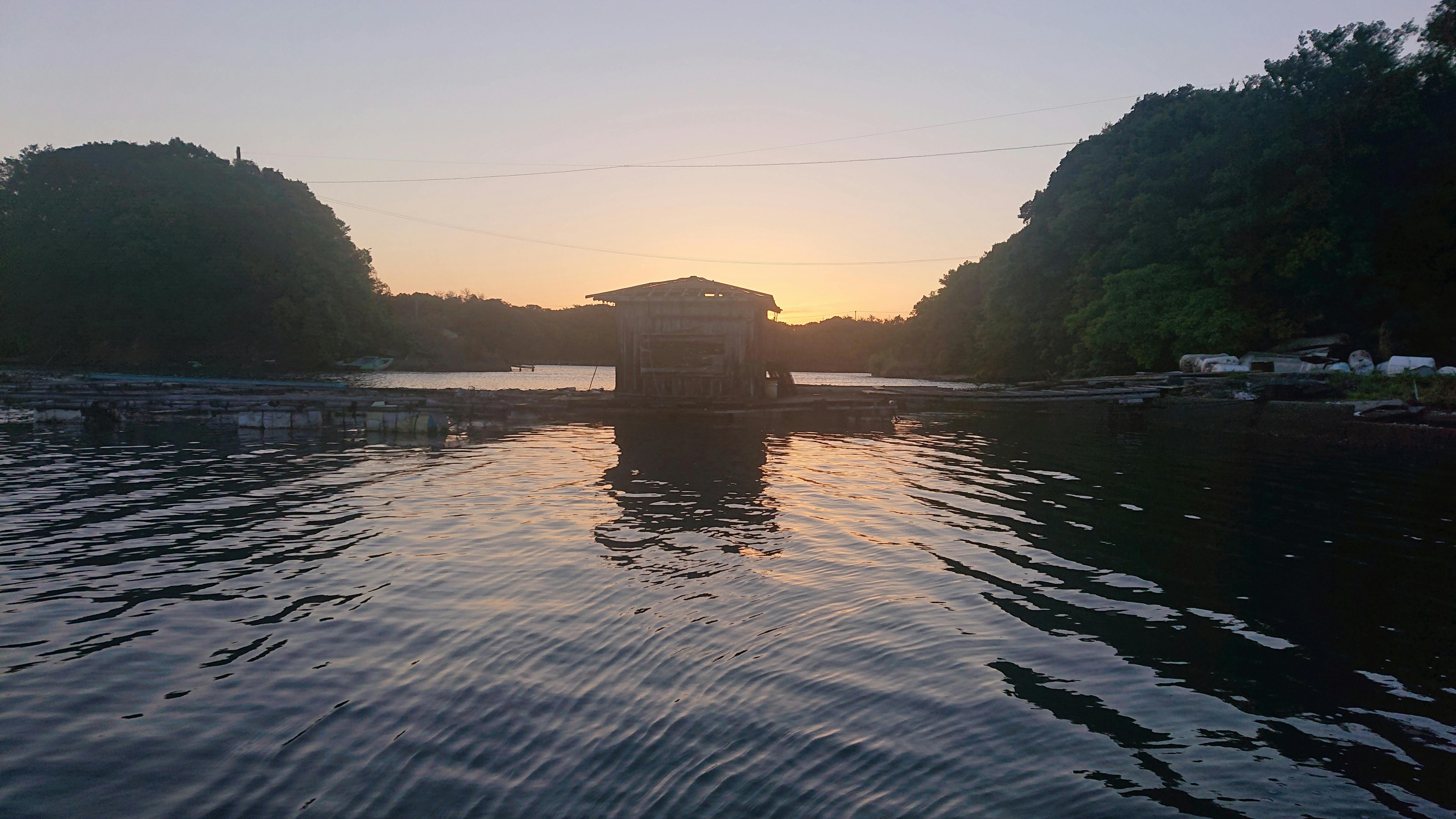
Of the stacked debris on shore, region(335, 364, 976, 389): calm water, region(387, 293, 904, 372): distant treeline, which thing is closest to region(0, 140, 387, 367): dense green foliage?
region(335, 364, 976, 389): calm water

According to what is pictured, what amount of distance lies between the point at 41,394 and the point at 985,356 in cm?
6913

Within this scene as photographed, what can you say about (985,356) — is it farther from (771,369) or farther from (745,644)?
(745,644)

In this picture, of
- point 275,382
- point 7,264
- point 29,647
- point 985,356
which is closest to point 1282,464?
point 29,647

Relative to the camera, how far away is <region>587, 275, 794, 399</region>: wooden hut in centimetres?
2962

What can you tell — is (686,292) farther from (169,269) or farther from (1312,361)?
(169,269)

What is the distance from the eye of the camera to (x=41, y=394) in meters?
29.6

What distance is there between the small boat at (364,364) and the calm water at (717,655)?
76.4 metres

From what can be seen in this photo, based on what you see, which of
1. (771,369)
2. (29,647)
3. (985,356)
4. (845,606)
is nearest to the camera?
(29,647)

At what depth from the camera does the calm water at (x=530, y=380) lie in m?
55.3

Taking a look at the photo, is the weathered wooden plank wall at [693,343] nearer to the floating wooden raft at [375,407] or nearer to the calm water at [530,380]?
the floating wooden raft at [375,407]

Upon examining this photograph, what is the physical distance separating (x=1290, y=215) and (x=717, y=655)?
45.1 meters

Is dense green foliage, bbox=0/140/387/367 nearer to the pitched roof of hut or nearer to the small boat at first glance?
the small boat

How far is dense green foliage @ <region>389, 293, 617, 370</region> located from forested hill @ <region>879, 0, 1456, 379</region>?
9276 centimetres

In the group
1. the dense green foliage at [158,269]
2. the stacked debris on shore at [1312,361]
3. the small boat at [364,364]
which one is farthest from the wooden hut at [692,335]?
the small boat at [364,364]
